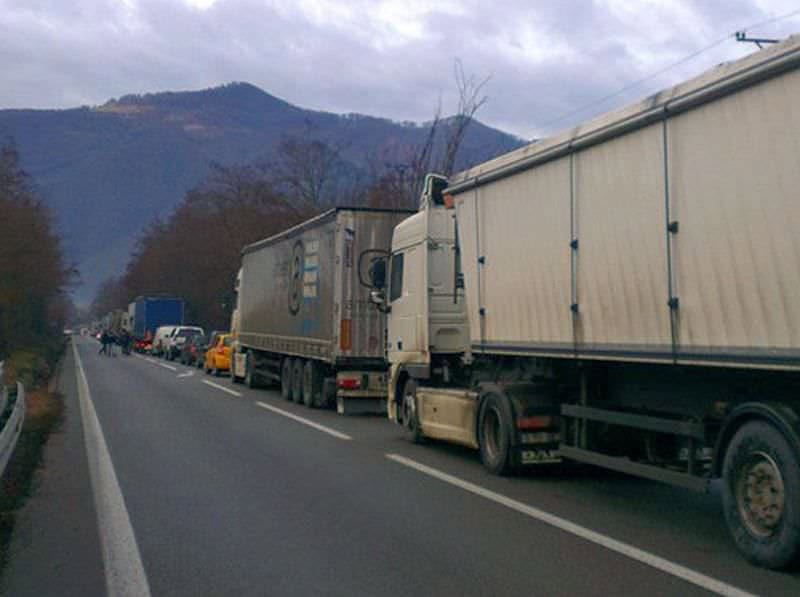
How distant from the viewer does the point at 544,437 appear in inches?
455

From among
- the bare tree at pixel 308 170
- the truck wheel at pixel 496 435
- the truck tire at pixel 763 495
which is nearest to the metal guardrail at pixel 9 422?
the truck wheel at pixel 496 435

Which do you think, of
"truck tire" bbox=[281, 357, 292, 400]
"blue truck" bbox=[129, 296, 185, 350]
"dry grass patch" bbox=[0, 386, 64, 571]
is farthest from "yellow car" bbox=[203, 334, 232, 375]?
"blue truck" bbox=[129, 296, 185, 350]

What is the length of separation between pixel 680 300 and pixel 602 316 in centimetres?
137

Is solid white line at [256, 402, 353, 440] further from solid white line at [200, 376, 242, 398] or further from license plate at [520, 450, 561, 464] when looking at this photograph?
license plate at [520, 450, 561, 464]

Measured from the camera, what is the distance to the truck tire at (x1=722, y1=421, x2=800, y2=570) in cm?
712

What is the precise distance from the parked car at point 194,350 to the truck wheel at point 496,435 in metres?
32.9

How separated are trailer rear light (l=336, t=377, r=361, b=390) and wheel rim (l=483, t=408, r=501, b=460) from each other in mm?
8164

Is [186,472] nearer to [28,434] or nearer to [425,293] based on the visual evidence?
[425,293]

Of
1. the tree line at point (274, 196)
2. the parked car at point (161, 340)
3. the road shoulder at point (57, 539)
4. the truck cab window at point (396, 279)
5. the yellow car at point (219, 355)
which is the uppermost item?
the tree line at point (274, 196)

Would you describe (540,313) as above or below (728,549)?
above

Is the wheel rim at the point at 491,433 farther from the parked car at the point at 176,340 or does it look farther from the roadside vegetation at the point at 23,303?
the parked car at the point at 176,340

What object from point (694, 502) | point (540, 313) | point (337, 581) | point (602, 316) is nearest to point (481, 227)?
point (540, 313)

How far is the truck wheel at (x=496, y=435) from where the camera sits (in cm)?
1161

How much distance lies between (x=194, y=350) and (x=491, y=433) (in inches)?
1459
